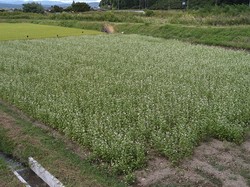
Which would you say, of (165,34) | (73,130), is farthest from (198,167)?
(165,34)

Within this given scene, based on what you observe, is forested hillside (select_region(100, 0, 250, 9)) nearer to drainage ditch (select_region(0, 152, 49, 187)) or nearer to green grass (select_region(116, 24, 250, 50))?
green grass (select_region(116, 24, 250, 50))

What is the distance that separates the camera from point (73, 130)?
8.74 m

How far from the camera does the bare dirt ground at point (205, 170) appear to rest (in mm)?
6766

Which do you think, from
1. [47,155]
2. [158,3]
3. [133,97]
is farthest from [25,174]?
[158,3]

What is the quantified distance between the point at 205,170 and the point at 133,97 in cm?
472

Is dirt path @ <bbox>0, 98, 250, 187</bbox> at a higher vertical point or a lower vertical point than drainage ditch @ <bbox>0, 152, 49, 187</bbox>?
higher

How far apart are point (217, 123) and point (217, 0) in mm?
51571

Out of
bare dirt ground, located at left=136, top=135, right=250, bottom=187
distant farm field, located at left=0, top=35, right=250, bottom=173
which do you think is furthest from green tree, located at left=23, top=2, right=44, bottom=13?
bare dirt ground, located at left=136, top=135, right=250, bottom=187

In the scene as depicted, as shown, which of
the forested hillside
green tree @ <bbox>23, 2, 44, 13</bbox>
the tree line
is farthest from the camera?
green tree @ <bbox>23, 2, 44, 13</bbox>

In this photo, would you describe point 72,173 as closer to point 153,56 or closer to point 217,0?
point 153,56

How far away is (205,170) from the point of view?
7.17m

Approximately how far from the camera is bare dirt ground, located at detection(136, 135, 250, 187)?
266 inches

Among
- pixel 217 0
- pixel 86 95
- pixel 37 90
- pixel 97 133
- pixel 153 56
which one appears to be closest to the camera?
pixel 97 133

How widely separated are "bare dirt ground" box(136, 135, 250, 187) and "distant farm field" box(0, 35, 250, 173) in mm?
260
